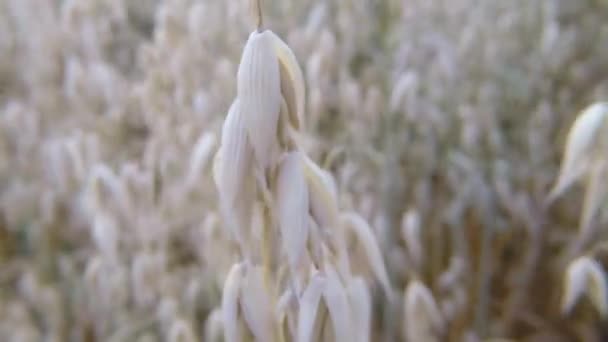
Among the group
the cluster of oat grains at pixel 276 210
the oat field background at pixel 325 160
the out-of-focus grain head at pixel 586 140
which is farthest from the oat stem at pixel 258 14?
the oat field background at pixel 325 160

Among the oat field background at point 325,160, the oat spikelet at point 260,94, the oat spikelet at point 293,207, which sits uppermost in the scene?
the oat field background at point 325,160

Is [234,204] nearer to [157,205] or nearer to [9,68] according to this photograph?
[157,205]

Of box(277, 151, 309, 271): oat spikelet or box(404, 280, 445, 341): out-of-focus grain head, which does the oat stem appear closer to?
box(277, 151, 309, 271): oat spikelet

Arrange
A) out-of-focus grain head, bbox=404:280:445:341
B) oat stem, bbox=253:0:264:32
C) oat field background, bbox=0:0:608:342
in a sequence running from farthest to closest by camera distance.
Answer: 1. oat field background, bbox=0:0:608:342
2. out-of-focus grain head, bbox=404:280:445:341
3. oat stem, bbox=253:0:264:32

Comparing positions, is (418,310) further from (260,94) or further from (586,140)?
(260,94)

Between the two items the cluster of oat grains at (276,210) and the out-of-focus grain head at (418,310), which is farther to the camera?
the out-of-focus grain head at (418,310)

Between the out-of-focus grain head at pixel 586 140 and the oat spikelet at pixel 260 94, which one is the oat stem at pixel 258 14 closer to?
the oat spikelet at pixel 260 94

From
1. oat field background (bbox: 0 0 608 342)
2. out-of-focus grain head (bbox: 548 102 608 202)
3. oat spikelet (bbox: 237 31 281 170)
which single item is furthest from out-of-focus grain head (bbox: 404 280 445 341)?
oat spikelet (bbox: 237 31 281 170)

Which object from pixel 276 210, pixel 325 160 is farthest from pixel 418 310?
pixel 276 210
